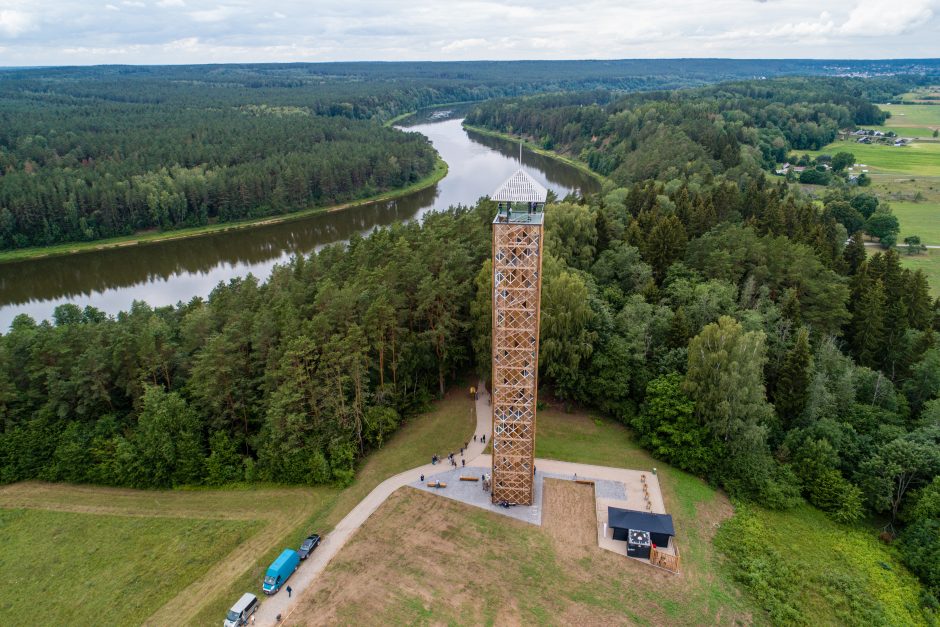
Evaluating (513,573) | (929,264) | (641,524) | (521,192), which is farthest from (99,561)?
(929,264)

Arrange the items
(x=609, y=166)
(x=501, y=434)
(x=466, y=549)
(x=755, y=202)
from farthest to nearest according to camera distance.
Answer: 1. (x=609, y=166)
2. (x=755, y=202)
3. (x=501, y=434)
4. (x=466, y=549)

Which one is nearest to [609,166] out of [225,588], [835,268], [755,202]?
[755,202]

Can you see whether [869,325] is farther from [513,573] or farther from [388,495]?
[388,495]

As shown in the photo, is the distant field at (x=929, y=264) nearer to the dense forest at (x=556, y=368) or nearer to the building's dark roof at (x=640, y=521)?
the dense forest at (x=556, y=368)

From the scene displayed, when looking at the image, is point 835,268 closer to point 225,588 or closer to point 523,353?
point 523,353

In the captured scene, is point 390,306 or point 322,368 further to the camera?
point 390,306
